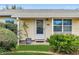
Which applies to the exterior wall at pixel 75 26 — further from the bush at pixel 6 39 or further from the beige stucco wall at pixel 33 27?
the bush at pixel 6 39

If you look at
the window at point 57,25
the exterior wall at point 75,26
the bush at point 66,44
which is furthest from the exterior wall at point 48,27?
the bush at point 66,44

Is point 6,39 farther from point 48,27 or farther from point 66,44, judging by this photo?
point 48,27

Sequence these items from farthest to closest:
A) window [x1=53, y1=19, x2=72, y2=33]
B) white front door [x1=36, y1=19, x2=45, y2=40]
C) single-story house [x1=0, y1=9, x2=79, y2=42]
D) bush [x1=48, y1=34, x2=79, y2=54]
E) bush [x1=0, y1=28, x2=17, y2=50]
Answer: white front door [x1=36, y1=19, x2=45, y2=40] < window [x1=53, y1=19, x2=72, y2=33] < single-story house [x1=0, y1=9, x2=79, y2=42] < bush [x1=0, y1=28, x2=17, y2=50] < bush [x1=48, y1=34, x2=79, y2=54]

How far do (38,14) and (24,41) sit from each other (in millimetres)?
2981

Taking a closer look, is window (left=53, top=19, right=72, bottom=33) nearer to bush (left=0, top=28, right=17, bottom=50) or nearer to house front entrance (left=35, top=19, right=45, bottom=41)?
house front entrance (left=35, top=19, right=45, bottom=41)

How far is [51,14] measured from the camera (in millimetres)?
25297

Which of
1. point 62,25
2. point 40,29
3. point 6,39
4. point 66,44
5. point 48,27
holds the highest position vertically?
point 62,25

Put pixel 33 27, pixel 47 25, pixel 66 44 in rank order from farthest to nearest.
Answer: pixel 47 25 < pixel 33 27 < pixel 66 44

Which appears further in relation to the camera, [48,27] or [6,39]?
[48,27]

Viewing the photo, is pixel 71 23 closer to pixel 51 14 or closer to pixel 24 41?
pixel 51 14

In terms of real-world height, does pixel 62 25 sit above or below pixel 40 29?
above

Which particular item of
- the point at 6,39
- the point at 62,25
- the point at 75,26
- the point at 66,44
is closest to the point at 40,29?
the point at 62,25

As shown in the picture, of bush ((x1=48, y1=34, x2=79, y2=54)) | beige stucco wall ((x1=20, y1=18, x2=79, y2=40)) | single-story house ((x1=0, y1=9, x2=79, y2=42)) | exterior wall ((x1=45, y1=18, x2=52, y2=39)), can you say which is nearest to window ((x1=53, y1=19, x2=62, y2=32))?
single-story house ((x1=0, y1=9, x2=79, y2=42))
